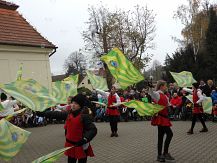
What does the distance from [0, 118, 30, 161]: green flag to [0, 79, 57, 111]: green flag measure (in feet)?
2.50

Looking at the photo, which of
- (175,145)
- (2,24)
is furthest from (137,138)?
(2,24)

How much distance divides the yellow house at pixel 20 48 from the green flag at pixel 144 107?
16260 millimetres

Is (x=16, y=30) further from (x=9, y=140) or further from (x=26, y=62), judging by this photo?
(x=9, y=140)

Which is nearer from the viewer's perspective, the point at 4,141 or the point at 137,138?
the point at 4,141

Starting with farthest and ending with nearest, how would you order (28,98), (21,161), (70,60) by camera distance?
(70,60) → (21,161) → (28,98)

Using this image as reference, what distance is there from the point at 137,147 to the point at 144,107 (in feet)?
10.5

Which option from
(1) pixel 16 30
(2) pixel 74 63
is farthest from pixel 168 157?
(2) pixel 74 63

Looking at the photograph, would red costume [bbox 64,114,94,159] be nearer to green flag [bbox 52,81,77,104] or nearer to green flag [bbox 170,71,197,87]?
green flag [bbox 52,81,77,104]

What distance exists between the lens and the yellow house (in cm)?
2320

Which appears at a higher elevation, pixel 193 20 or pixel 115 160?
pixel 193 20

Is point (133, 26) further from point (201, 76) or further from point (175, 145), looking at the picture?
point (175, 145)

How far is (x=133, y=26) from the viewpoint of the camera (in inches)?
1591

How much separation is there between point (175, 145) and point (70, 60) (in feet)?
214

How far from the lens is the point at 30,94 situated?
5930mm
